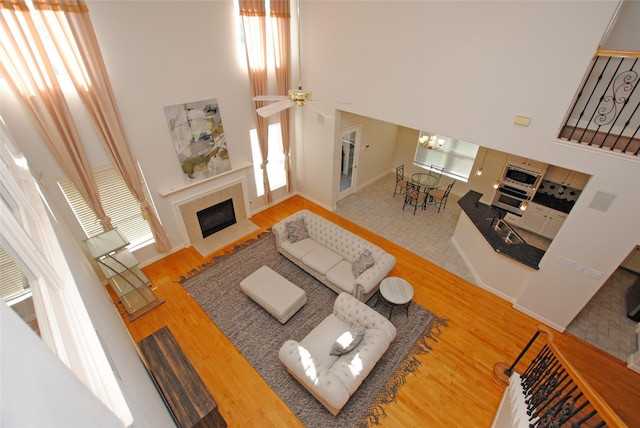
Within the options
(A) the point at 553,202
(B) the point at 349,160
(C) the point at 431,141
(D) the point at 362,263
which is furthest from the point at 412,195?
(D) the point at 362,263

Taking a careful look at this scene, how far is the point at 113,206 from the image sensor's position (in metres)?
5.48

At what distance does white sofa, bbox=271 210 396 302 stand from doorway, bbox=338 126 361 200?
2.37 metres

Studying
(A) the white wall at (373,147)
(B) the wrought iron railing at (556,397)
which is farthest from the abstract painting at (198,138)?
(B) the wrought iron railing at (556,397)

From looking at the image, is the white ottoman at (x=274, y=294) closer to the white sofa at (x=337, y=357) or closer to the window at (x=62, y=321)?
the white sofa at (x=337, y=357)

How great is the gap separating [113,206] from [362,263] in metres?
4.85

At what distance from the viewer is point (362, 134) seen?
8609 mm

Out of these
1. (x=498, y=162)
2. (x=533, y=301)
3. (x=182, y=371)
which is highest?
(x=498, y=162)

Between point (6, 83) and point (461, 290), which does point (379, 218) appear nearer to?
point (461, 290)

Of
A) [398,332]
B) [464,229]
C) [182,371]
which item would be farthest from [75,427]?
[464,229]

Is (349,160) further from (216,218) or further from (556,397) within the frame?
(556,397)

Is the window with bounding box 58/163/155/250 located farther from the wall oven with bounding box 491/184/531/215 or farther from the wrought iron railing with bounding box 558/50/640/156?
the wall oven with bounding box 491/184/531/215

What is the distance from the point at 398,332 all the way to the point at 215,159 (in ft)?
17.4

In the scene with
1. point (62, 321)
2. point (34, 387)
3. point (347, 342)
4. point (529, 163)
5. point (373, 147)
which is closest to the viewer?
point (34, 387)

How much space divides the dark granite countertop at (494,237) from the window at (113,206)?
694 cm
